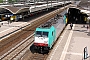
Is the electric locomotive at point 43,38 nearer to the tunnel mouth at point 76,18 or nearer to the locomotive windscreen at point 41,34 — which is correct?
the locomotive windscreen at point 41,34

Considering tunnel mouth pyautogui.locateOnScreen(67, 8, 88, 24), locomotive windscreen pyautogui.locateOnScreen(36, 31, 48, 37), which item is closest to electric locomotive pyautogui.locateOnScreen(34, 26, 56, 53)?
locomotive windscreen pyautogui.locateOnScreen(36, 31, 48, 37)

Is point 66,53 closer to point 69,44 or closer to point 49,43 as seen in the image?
point 49,43

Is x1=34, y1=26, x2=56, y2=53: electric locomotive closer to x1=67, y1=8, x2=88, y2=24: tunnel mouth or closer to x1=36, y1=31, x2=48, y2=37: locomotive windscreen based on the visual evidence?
x1=36, y1=31, x2=48, y2=37: locomotive windscreen

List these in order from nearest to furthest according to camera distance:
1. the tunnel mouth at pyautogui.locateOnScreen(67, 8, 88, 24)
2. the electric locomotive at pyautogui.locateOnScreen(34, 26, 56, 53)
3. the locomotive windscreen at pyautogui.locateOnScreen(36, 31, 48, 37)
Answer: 1. the electric locomotive at pyautogui.locateOnScreen(34, 26, 56, 53)
2. the locomotive windscreen at pyautogui.locateOnScreen(36, 31, 48, 37)
3. the tunnel mouth at pyautogui.locateOnScreen(67, 8, 88, 24)

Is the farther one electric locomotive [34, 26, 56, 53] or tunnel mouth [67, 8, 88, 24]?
Result: tunnel mouth [67, 8, 88, 24]

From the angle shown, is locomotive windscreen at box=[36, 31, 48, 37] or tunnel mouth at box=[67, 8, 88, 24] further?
tunnel mouth at box=[67, 8, 88, 24]

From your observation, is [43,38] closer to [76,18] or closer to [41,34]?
[41,34]

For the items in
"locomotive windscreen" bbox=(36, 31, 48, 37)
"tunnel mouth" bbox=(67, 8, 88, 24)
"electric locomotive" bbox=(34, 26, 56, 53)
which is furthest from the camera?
"tunnel mouth" bbox=(67, 8, 88, 24)

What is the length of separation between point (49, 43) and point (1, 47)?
23.2 ft

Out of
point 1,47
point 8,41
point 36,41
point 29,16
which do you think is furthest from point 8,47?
point 29,16

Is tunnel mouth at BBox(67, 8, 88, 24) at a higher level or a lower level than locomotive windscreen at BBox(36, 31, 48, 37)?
lower

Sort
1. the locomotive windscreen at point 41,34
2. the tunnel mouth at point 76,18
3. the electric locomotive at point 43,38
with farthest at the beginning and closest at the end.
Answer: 1. the tunnel mouth at point 76,18
2. the locomotive windscreen at point 41,34
3. the electric locomotive at point 43,38

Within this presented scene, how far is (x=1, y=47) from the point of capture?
73.2ft

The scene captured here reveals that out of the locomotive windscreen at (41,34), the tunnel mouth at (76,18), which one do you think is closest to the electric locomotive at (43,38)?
the locomotive windscreen at (41,34)
